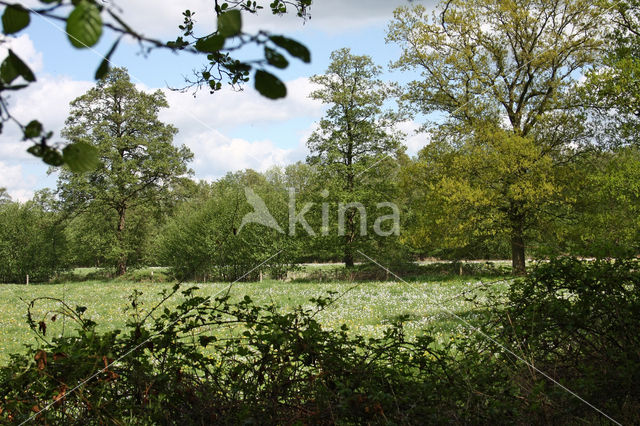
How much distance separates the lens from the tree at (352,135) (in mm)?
16812

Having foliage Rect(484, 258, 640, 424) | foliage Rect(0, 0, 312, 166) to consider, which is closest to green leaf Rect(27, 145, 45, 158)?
foliage Rect(0, 0, 312, 166)

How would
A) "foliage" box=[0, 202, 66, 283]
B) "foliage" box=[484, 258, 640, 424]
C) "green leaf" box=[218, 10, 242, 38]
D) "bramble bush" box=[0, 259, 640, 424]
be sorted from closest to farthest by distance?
"green leaf" box=[218, 10, 242, 38] → "bramble bush" box=[0, 259, 640, 424] → "foliage" box=[484, 258, 640, 424] → "foliage" box=[0, 202, 66, 283]

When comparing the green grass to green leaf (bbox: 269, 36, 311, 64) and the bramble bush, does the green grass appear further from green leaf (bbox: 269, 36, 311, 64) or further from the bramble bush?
green leaf (bbox: 269, 36, 311, 64)

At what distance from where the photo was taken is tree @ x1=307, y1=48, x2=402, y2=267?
16.8 meters

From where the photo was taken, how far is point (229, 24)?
0.72 metres

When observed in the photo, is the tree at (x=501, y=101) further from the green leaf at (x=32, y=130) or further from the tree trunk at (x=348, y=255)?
the green leaf at (x=32, y=130)

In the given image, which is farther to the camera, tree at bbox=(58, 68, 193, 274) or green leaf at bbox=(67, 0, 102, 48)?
tree at bbox=(58, 68, 193, 274)

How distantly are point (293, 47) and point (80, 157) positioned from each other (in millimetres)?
437

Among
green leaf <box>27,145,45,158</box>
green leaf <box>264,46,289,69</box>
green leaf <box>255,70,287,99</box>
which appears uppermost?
green leaf <box>264,46,289,69</box>

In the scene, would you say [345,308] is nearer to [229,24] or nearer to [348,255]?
[348,255]

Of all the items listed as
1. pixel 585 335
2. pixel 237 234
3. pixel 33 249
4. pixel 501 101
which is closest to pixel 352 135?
pixel 501 101

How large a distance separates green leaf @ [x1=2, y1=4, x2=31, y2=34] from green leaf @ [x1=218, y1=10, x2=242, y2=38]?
15.6 inches

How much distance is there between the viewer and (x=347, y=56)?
1667cm

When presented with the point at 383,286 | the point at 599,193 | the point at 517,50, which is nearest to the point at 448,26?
the point at 517,50
